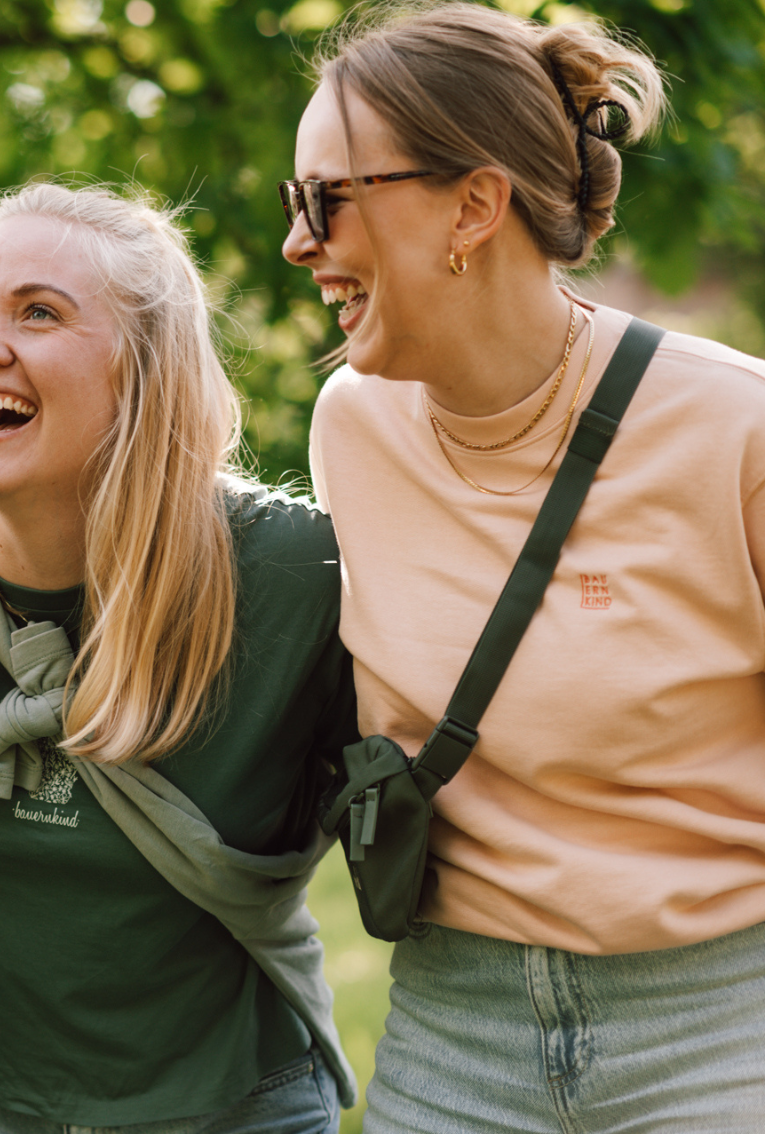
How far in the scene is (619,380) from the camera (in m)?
1.88


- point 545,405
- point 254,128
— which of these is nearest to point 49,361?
point 545,405

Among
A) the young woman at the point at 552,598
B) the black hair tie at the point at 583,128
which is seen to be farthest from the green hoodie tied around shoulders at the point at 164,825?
the black hair tie at the point at 583,128

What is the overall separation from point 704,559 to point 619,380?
0.33 meters

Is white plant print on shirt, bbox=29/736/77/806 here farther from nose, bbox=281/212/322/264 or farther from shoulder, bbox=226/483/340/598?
nose, bbox=281/212/322/264

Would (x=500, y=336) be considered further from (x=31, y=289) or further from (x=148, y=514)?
(x=31, y=289)

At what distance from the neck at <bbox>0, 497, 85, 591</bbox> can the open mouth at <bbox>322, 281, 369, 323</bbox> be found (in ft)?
2.29

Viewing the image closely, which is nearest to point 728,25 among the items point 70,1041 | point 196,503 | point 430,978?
point 196,503

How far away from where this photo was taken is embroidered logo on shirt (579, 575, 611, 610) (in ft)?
6.10

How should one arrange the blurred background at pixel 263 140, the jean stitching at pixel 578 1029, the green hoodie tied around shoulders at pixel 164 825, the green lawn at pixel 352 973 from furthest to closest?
1. the green lawn at pixel 352 973
2. the blurred background at pixel 263 140
3. the green hoodie tied around shoulders at pixel 164 825
4. the jean stitching at pixel 578 1029

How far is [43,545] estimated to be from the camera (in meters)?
2.27

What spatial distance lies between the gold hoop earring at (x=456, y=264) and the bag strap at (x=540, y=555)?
291mm

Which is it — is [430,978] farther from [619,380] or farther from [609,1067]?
[619,380]

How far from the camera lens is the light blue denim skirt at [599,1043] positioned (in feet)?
6.08

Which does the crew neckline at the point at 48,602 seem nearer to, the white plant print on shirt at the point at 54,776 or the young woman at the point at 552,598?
the white plant print on shirt at the point at 54,776
